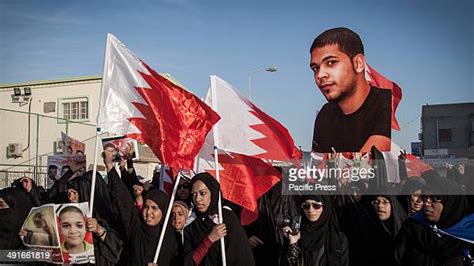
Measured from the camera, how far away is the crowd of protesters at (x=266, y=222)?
3863mm

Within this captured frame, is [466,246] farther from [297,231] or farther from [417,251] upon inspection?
[297,231]

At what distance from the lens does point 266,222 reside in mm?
4547

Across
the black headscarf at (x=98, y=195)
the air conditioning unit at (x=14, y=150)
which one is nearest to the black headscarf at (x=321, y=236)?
the black headscarf at (x=98, y=195)

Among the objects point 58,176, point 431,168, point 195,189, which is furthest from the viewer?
point 58,176

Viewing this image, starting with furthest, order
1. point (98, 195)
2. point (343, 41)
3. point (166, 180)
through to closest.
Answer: point (166, 180), point (98, 195), point (343, 41)

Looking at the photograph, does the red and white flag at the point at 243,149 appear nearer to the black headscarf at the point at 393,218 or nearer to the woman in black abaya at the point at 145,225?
the woman in black abaya at the point at 145,225

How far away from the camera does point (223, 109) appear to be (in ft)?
14.8

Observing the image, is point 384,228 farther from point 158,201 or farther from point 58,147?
point 58,147

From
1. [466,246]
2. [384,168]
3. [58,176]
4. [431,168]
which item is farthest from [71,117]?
[466,246]

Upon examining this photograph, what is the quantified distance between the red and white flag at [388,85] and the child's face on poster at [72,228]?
249cm

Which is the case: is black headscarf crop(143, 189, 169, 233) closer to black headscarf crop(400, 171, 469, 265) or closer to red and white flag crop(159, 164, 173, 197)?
red and white flag crop(159, 164, 173, 197)

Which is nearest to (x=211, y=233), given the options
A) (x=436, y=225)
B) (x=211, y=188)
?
(x=211, y=188)

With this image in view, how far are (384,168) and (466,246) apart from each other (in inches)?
28.5

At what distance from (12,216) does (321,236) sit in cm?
257
